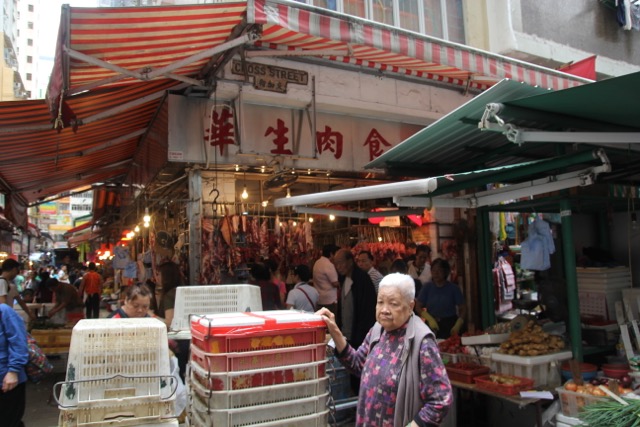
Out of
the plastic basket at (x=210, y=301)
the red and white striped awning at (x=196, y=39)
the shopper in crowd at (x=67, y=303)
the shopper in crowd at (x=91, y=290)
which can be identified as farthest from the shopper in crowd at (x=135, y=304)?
the shopper in crowd at (x=91, y=290)

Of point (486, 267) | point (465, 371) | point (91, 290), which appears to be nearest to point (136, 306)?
point (465, 371)

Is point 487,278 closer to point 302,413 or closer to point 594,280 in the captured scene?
point 594,280

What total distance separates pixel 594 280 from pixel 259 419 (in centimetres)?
541

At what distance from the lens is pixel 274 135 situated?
7363 millimetres

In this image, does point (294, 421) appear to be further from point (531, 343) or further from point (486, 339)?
point (486, 339)

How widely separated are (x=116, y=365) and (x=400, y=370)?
5.30ft

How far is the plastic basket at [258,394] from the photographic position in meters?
2.21

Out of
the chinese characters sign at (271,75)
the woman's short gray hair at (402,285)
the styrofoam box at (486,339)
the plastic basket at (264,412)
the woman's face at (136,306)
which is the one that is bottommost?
the styrofoam box at (486,339)

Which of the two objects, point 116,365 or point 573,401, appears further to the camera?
point 573,401

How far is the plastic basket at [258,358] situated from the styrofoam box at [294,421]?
0.25 m

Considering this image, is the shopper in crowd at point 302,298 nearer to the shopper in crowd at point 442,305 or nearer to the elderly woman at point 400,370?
the shopper in crowd at point 442,305

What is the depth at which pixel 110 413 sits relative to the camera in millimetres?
2637

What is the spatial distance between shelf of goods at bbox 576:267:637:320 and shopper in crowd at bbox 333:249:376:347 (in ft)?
9.12

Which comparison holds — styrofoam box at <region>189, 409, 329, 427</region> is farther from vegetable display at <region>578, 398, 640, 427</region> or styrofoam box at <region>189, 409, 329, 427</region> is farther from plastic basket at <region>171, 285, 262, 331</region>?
vegetable display at <region>578, 398, 640, 427</region>
